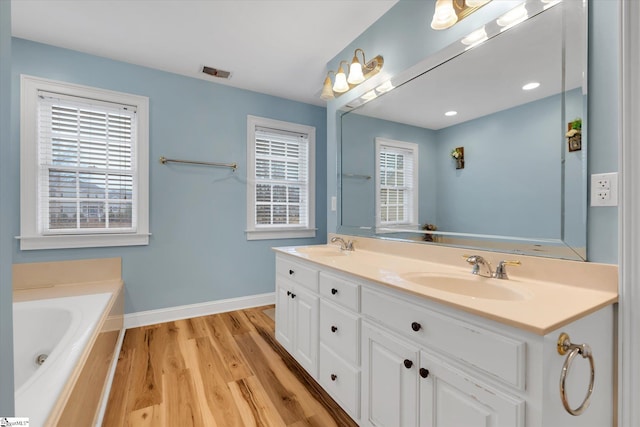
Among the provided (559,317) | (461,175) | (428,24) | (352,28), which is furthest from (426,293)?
(352,28)

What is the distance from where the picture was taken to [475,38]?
1.43m

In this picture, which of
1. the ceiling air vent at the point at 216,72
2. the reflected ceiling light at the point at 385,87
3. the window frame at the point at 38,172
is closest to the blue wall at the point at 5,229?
the reflected ceiling light at the point at 385,87

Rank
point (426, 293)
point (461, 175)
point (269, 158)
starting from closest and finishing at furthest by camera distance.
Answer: point (426, 293) < point (461, 175) < point (269, 158)

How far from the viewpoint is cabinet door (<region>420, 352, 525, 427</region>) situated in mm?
804

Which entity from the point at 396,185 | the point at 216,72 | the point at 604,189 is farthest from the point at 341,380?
the point at 216,72

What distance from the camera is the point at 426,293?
3.33 feet

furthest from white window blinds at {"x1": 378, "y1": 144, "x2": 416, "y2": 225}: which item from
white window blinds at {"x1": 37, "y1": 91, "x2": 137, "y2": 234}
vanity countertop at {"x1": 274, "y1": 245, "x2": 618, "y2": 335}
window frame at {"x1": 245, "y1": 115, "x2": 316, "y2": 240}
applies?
white window blinds at {"x1": 37, "y1": 91, "x2": 137, "y2": 234}

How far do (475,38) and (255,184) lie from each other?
238 centimetres

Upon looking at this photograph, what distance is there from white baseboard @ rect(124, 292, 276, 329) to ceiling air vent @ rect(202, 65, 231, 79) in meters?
2.32

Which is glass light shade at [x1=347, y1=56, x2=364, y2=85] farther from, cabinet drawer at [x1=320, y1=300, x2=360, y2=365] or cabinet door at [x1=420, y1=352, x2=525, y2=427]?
cabinet door at [x1=420, y1=352, x2=525, y2=427]

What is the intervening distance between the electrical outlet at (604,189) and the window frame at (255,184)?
8.94 feet

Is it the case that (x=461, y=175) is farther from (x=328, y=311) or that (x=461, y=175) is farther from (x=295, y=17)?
(x=295, y=17)

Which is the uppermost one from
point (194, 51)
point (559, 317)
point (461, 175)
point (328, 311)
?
point (194, 51)

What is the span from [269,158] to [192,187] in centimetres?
91
